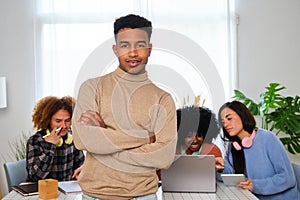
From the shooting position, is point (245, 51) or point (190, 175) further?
point (245, 51)

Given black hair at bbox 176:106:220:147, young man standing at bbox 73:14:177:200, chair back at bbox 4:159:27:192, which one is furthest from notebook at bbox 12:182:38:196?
black hair at bbox 176:106:220:147

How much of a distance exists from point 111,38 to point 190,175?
6.56 ft

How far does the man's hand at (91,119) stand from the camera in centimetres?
151

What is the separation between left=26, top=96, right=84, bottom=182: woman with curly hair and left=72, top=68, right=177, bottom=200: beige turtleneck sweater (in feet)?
3.79

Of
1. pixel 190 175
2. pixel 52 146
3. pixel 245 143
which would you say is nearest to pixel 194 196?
pixel 190 175

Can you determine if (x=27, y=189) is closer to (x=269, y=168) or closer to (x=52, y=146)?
(x=52, y=146)

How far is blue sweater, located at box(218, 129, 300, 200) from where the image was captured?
2424 millimetres

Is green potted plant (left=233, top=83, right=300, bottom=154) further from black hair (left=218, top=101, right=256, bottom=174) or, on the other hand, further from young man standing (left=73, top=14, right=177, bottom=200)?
young man standing (left=73, top=14, right=177, bottom=200)

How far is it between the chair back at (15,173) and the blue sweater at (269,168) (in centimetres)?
129

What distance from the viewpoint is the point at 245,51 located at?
13.0 ft

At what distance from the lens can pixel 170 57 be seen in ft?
12.9

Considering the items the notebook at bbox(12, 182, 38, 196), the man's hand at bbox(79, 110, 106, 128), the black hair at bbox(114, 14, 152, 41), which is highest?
the black hair at bbox(114, 14, 152, 41)

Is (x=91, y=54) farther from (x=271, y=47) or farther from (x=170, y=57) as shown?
(x=271, y=47)

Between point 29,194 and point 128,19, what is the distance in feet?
3.33
